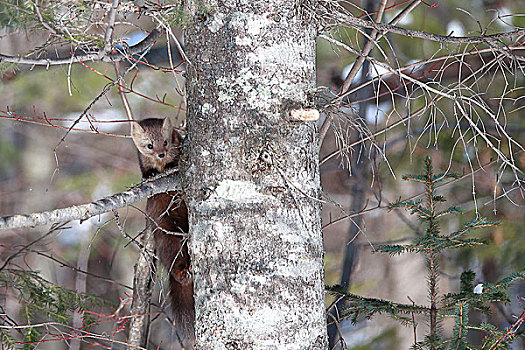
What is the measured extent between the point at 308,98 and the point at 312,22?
0.82 ft

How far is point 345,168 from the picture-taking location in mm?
4703

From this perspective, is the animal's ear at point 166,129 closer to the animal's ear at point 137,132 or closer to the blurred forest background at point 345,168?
the animal's ear at point 137,132

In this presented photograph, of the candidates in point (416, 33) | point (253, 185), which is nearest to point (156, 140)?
point (253, 185)

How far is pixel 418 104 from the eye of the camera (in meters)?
4.72

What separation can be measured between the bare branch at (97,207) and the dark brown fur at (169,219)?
586 millimetres

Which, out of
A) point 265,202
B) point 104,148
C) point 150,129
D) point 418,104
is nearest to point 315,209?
point 265,202

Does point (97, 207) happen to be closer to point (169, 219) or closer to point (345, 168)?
point (169, 219)

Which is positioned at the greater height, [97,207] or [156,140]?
[156,140]

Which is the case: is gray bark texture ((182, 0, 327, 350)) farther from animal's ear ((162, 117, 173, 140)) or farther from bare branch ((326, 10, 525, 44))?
animal's ear ((162, 117, 173, 140))

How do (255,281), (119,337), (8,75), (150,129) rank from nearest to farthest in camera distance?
(255,281), (150,129), (8,75), (119,337)

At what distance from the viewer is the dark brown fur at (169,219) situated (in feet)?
9.64

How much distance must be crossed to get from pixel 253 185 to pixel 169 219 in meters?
1.39

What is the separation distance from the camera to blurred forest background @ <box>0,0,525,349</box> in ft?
14.0

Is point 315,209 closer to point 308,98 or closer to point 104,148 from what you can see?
point 308,98
